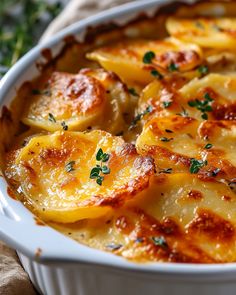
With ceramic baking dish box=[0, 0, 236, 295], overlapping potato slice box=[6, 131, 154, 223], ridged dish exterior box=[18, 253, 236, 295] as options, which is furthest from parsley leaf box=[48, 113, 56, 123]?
ridged dish exterior box=[18, 253, 236, 295]

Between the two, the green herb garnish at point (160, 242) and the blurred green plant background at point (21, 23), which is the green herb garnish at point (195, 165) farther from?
the blurred green plant background at point (21, 23)

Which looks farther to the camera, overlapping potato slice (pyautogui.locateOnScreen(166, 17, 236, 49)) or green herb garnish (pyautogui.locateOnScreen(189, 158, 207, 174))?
overlapping potato slice (pyautogui.locateOnScreen(166, 17, 236, 49))

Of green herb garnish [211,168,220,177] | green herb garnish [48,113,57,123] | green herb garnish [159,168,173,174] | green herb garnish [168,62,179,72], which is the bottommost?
green herb garnish [211,168,220,177]

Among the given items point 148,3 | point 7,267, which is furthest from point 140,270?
point 148,3

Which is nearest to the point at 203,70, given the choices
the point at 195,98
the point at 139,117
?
the point at 195,98

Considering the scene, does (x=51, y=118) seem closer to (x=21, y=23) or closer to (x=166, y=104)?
(x=166, y=104)

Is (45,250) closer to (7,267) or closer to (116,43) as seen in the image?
(7,267)

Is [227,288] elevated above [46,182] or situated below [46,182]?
below

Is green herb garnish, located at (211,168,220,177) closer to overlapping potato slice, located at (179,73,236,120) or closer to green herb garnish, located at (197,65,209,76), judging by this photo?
overlapping potato slice, located at (179,73,236,120)
